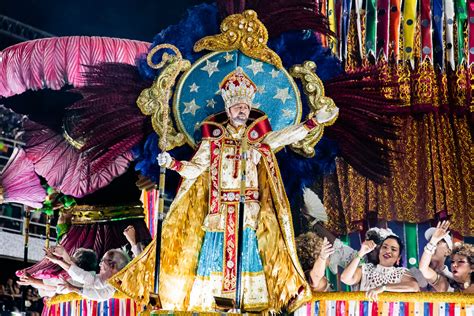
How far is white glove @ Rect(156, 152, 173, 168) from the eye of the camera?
6930 millimetres

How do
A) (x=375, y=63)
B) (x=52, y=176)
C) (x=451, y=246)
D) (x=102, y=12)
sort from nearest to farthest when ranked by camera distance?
(x=451, y=246) < (x=375, y=63) < (x=52, y=176) < (x=102, y=12)

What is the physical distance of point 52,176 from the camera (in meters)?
8.31

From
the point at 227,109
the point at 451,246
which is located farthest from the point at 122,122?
the point at 451,246

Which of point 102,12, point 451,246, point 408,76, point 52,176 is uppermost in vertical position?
point 102,12

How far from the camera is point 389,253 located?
7.20 m

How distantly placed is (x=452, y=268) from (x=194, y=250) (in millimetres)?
1557

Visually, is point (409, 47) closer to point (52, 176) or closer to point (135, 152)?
point (135, 152)

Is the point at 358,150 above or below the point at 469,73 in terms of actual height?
below

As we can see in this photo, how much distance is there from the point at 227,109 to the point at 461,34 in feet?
5.32

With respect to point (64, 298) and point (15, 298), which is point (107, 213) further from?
point (15, 298)

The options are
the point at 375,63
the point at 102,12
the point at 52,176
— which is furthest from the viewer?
the point at 102,12

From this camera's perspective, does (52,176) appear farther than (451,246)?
Yes

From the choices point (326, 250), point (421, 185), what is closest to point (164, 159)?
point (326, 250)

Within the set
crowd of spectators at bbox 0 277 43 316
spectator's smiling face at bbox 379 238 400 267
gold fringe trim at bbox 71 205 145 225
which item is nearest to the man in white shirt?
gold fringe trim at bbox 71 205 145 225
